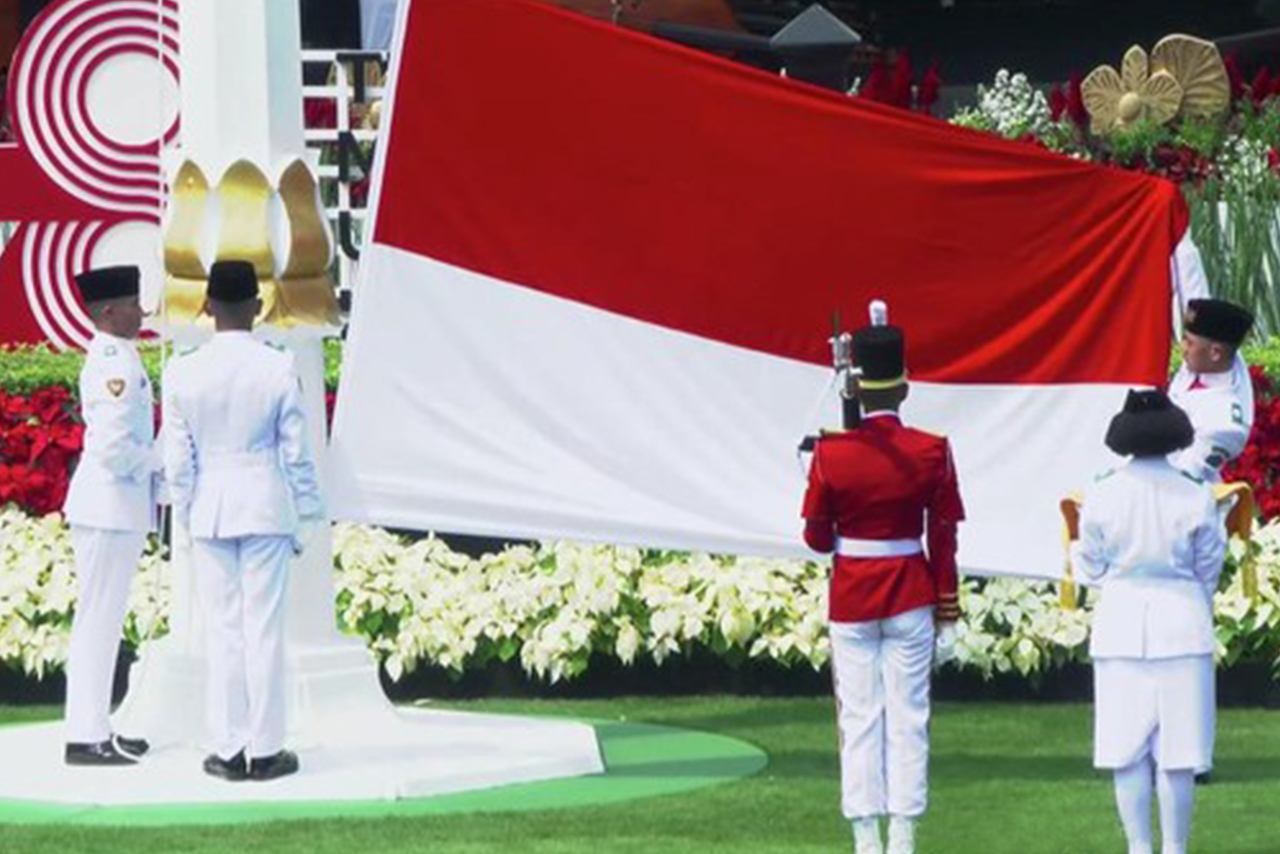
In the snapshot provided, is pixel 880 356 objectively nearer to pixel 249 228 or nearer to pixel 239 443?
pixel 239 443

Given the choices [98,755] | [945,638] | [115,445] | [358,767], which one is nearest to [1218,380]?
[945,638]

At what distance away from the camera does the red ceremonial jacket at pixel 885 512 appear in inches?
467

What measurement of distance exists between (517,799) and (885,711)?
188 cm

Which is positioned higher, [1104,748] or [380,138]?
[380,138]

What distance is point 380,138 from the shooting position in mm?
13445

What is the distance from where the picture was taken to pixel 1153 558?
37.8 feet

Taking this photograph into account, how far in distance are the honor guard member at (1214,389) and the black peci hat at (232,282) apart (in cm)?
335

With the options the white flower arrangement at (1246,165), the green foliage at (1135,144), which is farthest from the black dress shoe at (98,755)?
the green foliage at (1135,144)

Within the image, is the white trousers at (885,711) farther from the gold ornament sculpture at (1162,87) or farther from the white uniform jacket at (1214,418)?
the gold ornament sculpture at (1162,87)

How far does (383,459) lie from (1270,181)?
7.00 meters

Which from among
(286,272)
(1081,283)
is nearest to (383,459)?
(286,272)

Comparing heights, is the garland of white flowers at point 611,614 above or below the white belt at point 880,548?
below

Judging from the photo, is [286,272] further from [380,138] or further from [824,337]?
[824,337]

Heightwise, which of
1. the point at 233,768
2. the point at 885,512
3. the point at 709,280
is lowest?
the point at 233,768
